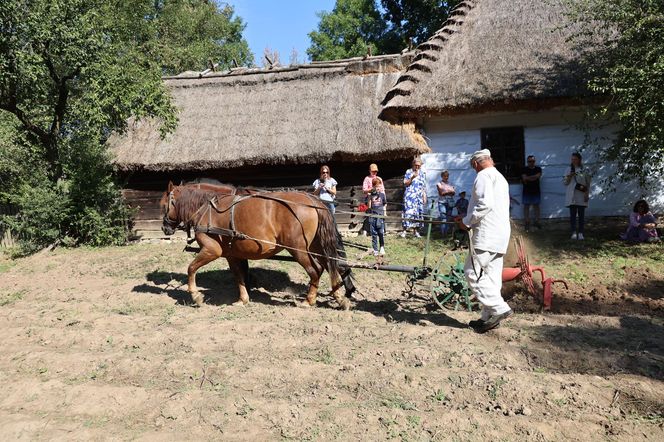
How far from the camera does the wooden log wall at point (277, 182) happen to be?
40.2 feet

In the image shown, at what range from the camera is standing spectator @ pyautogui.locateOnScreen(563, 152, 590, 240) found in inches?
377

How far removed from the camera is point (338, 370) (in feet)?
14.6

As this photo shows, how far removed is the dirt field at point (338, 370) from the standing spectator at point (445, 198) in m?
4.23

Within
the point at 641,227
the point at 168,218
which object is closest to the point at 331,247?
the point at 168,218

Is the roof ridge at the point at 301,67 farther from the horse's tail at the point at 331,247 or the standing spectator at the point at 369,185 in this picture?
the horse's tail at the point at 331,247

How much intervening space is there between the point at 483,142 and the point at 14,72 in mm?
10491

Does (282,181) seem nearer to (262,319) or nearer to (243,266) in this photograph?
(243,266)

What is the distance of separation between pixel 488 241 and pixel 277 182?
8736 mm

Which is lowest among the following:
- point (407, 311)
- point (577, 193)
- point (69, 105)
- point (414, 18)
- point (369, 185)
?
point (407, 311)

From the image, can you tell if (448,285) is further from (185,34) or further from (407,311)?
(185,34)

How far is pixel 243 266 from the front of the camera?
24.4 feet

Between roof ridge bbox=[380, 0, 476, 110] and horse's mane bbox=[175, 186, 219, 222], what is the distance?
609cm

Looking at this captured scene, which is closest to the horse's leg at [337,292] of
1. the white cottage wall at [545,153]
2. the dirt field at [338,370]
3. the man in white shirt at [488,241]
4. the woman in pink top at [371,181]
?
the dirt field at [338,370]

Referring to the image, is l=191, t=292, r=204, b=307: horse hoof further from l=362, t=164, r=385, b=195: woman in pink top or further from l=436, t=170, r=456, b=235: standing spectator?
l=436, t=170, r=456, b=235: standing spectator
